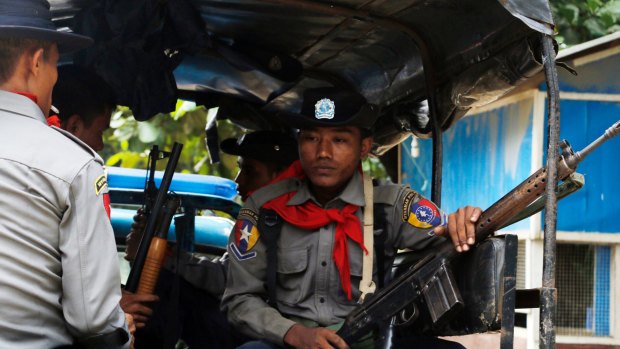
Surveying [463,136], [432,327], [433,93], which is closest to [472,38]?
[433,93]

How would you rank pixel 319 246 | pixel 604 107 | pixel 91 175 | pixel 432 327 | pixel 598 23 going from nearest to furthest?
pixel 91 175
pixel 432 327
pixel 319 246
pixel 604 107
pixel 598 23

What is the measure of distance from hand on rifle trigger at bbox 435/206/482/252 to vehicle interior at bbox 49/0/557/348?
2.9 inches

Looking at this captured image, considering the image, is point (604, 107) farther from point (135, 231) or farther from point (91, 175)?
point (91, 175)


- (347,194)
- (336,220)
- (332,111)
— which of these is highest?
(332,111)

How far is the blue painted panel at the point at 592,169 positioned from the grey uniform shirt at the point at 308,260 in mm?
3692

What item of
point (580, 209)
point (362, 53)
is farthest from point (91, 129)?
Result: point (580, 209)

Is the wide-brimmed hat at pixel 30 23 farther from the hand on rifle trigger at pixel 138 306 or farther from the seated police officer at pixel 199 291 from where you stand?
the seated police officer at pixel 199 291

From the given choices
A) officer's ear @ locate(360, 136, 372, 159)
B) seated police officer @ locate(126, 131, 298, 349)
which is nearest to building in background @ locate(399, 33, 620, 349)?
seated police officer @ locate(126, 131, 298, 349)

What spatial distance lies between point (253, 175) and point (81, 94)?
125cm

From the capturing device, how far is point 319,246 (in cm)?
412

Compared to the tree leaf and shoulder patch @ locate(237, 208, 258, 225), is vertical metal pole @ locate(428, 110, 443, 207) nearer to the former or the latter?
shoulder patch @ locate(237, 208, 258, 225)

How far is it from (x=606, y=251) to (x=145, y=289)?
4.61 m

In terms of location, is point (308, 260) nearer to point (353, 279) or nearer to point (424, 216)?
point (353, 279)

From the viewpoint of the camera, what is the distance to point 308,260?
4113 mm
